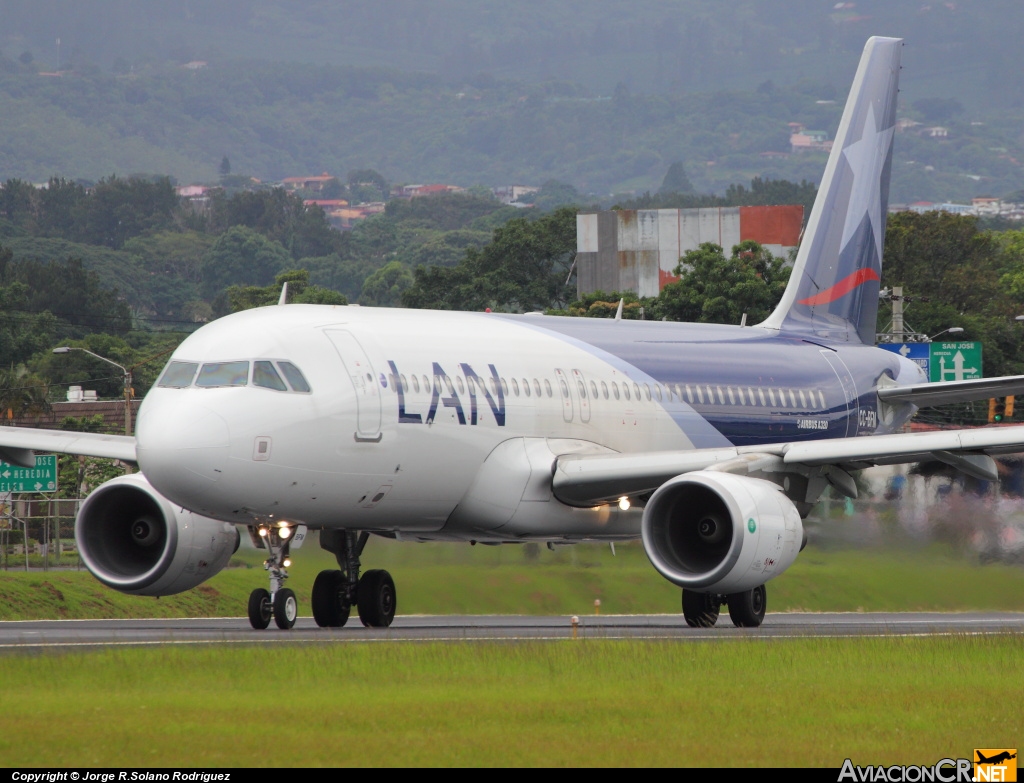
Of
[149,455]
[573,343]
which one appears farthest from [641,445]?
[149,455]

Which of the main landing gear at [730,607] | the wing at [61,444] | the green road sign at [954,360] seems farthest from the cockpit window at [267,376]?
the green road sign at [954,360]

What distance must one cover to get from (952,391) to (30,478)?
2927cm

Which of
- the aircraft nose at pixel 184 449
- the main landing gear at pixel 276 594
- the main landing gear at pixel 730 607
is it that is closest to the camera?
the aircraft nose at pixel 184 449

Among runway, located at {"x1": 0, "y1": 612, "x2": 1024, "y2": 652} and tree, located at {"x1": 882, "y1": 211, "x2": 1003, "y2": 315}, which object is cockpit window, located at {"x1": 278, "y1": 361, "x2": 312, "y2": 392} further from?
tree, located at {"x1": 882, "y1": 211, "x2": 1003, "y2": 315}

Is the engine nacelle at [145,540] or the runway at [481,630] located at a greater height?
the engine nacelle at [145,540]

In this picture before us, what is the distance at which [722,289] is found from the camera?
256ft

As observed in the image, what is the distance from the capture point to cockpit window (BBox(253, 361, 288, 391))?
2286cm

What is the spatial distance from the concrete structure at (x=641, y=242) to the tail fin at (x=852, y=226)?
80296 mm

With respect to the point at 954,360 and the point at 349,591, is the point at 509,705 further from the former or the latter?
the point at 954,360

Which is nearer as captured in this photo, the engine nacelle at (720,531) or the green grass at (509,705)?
the green grass at (509,705)

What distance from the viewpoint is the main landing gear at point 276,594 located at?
23625mm

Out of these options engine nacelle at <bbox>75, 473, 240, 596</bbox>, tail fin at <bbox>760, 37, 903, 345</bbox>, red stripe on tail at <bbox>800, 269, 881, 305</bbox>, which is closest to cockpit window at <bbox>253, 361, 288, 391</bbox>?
engine nacelle at <bbox>75, 473, 240, 596</bbox>

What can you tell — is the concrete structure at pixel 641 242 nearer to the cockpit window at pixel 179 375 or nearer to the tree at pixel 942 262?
the tree at pixel 942 262

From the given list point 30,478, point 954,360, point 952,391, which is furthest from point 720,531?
point 954,360
